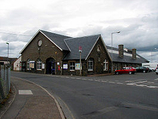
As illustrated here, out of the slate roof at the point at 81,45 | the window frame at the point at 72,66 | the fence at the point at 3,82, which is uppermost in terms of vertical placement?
the slate roof at the point at 81,45

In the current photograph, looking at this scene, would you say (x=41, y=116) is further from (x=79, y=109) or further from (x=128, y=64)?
(x=128, y=64)

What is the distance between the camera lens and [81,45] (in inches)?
1256

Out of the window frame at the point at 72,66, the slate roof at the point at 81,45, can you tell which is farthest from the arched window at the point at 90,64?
the window frame at the point at 72,66

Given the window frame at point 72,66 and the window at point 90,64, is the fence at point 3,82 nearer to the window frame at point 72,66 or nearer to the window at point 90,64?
the window frame at point 72,66

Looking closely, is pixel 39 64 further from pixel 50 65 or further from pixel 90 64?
pixel 90 64

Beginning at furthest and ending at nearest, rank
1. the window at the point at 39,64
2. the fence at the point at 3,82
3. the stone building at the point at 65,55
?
the window at the point at 39,64, the stone building at the point at 65,55, the fence at the point at 3,82

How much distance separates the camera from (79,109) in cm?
707

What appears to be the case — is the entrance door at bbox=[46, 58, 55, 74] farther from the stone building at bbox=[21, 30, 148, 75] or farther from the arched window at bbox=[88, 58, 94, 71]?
the arched window at bbox=[88, 58, 94, 71]

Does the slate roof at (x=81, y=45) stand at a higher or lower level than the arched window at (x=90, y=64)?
higher

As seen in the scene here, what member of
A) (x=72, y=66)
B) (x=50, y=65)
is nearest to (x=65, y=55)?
(x=72, y=66)

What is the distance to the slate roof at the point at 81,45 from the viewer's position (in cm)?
2941

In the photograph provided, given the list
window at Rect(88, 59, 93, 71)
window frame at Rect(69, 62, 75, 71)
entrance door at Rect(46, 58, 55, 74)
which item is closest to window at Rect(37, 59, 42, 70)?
entrance door at Rect(46, 58, 55, 74)

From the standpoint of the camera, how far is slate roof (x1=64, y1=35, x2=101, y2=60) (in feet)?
96.5

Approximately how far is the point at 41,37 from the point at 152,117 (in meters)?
30.9
